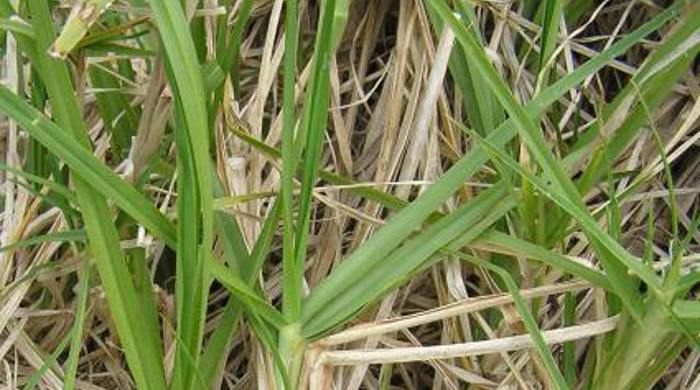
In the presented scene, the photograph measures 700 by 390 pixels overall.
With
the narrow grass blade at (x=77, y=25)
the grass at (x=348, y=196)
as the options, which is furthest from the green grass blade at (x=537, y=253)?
the narrow grass blade at (x=77, y=25)

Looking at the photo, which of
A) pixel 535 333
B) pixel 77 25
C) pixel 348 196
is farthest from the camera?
pixel 348 196

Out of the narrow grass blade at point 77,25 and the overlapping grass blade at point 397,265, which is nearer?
the narrow grass blade at point 77,25

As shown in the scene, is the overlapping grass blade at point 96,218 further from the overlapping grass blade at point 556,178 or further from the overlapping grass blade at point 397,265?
the overlapping grass blade at point 556,178

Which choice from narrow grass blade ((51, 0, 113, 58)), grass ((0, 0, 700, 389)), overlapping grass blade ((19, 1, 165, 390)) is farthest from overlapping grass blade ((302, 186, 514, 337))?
narrow grass blade ((51, 0, 113, 58))

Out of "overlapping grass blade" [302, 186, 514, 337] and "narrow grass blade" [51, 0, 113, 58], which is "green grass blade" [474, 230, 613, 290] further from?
"narrow grass blade" [51, 0, 113, 58]

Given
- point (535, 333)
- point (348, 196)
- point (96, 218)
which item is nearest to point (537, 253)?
point (535, 333)

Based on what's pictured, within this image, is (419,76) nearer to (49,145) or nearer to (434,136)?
(434,136)

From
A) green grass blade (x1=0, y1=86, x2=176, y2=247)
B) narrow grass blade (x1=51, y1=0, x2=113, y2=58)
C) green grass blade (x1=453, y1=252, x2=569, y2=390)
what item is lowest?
green grass blade (x1=453, y1=252, x2=569, y2=390)

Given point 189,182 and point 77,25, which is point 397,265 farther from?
point 77,25

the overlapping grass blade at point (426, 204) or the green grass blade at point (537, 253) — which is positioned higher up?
the overlapping grass blade at point (426, 204)
